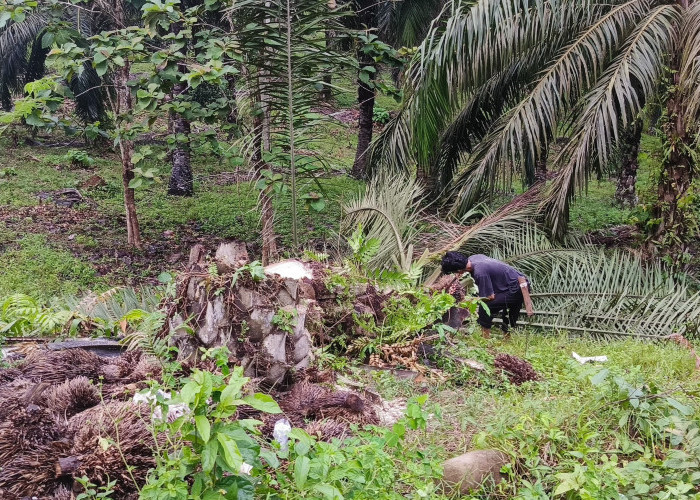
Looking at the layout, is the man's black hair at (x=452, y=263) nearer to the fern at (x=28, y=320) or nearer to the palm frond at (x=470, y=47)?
the palm frond at (x=470, y=47)

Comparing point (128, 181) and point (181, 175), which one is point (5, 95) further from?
point (128, 181)

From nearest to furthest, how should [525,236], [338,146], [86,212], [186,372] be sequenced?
[186,372]
[525,236]
[86,212]
[338,146]

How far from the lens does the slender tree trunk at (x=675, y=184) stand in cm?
698

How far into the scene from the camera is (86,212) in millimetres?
11945

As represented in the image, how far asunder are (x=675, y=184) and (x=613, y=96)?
4.16 ft

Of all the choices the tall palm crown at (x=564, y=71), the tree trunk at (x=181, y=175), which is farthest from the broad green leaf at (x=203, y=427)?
the tree trunk at (x=181, y=175)

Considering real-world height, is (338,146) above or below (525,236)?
below

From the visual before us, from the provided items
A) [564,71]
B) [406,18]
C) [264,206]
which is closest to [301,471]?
[264,206]

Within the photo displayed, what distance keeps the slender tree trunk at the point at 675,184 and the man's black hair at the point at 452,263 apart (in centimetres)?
268

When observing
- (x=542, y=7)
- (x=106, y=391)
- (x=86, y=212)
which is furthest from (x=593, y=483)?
(x=86, y=212)

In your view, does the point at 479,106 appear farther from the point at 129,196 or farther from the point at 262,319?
the point at 262,319

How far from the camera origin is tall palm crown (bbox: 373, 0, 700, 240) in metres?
6.71

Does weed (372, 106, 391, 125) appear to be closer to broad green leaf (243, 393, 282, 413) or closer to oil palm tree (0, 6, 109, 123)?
oil palm tree (0, 6, 109, 123)

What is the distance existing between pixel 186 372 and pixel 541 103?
515cm
